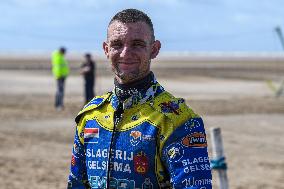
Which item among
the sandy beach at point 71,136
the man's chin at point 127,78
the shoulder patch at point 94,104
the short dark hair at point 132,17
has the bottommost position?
the shoulder patch at point 94,104

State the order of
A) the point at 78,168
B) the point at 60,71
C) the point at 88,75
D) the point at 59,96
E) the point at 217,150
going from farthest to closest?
the point at 60,71, the point at 88,75, the point at 59,96, the point at 217,150, the point at 78,168

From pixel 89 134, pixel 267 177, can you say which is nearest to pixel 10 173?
pixel 267 177

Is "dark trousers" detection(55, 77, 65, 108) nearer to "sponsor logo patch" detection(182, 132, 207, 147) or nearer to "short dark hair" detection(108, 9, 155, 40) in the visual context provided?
"short dark hair" detection(108, 9, 155, 40)

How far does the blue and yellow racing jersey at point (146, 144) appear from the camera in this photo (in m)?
2.44

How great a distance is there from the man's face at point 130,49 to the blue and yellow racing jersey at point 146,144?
10 cm

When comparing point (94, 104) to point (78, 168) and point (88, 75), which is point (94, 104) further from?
point (88, 75)

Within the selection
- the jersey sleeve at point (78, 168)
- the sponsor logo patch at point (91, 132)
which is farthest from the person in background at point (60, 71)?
the sponsor logo patch at point (91, 132)

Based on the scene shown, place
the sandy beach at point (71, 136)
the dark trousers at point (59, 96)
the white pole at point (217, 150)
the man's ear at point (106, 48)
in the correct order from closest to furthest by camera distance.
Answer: the man's ear at point (106, 48) → the white pole at point (217, 150) → the sandy beach at point (71, 136) → the dark trousers at point (59, 96)

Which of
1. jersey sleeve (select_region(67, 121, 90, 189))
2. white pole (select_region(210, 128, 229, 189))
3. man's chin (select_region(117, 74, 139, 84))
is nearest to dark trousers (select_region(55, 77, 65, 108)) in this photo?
white pole (select_region(210, 128, 229, 189))

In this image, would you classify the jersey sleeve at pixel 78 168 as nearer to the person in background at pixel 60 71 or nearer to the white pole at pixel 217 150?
the white pole at pixel 217 150

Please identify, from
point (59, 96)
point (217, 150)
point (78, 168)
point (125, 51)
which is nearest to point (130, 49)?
point (125, 51)

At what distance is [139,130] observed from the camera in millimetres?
2514

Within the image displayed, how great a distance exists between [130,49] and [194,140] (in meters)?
0.44

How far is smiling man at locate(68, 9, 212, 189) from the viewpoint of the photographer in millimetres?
2439
